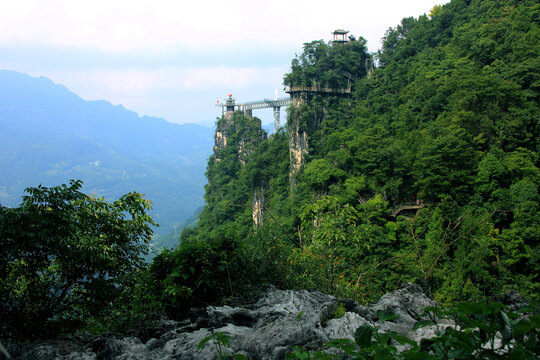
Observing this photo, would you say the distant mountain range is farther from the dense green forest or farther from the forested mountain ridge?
the forested mountain ridge

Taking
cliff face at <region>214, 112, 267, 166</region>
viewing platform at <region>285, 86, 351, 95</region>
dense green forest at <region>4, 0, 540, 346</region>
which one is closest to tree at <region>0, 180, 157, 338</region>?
dense green forest at <region>4, 0, 540, 346</region>

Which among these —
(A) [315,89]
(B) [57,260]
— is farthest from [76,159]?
(B) [57,260]

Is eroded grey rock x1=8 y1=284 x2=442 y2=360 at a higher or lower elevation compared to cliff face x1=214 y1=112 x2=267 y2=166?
lower

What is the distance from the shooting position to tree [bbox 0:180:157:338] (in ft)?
12.2

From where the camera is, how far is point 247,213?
3053cm

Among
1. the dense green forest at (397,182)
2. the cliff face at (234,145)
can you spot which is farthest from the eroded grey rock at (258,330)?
the cliff face at (234,145)

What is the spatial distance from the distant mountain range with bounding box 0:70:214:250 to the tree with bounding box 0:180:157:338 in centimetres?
7419

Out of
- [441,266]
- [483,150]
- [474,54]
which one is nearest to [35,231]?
[441,266]

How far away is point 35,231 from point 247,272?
2157 millimetres

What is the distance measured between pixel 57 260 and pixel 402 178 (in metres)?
14.8

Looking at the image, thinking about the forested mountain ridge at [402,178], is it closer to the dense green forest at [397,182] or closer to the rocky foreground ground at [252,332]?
the dense green forest at [397,182]

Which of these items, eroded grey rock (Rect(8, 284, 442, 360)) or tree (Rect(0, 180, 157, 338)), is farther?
tree (Rect(0, 180, 157, 338))

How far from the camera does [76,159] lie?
128 metres

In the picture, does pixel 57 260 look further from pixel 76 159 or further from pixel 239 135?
pixel 76 159
